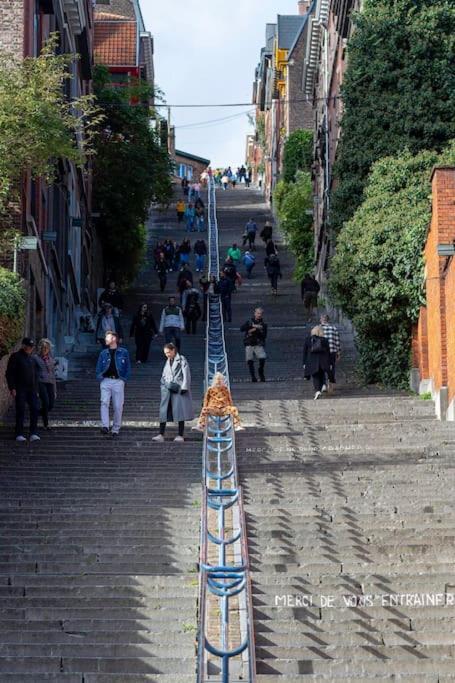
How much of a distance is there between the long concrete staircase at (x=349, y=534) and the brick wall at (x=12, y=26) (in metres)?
7.20

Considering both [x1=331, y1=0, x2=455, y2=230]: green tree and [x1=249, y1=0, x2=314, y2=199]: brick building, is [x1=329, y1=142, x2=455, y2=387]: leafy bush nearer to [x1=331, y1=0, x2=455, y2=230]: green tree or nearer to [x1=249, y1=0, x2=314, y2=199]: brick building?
[x1=331, y1=0, x2=455, y2=230]: green tree

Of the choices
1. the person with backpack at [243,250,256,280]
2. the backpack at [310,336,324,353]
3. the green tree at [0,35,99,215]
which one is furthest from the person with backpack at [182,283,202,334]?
the green tree at [0,35,99,215]

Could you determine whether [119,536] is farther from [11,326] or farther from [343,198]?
[343,198]

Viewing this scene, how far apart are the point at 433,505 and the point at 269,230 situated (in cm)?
3645

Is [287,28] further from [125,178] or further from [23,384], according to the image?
[23,384]

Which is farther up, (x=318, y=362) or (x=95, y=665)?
(x=318, y=362)

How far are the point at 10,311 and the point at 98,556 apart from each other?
24.7 ft

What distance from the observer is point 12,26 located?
26.4m

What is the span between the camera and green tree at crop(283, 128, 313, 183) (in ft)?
214

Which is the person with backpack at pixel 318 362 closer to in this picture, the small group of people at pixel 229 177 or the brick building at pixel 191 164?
the small group of people at pixel 229 177

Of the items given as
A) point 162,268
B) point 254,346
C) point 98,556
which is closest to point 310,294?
point 162,268

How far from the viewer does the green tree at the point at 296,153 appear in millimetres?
65375

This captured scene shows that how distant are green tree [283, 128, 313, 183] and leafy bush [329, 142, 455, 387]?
119ft

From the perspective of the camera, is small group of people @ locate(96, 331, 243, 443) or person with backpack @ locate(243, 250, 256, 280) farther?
person with backpack @ locate(243, 250, 256, 280)
